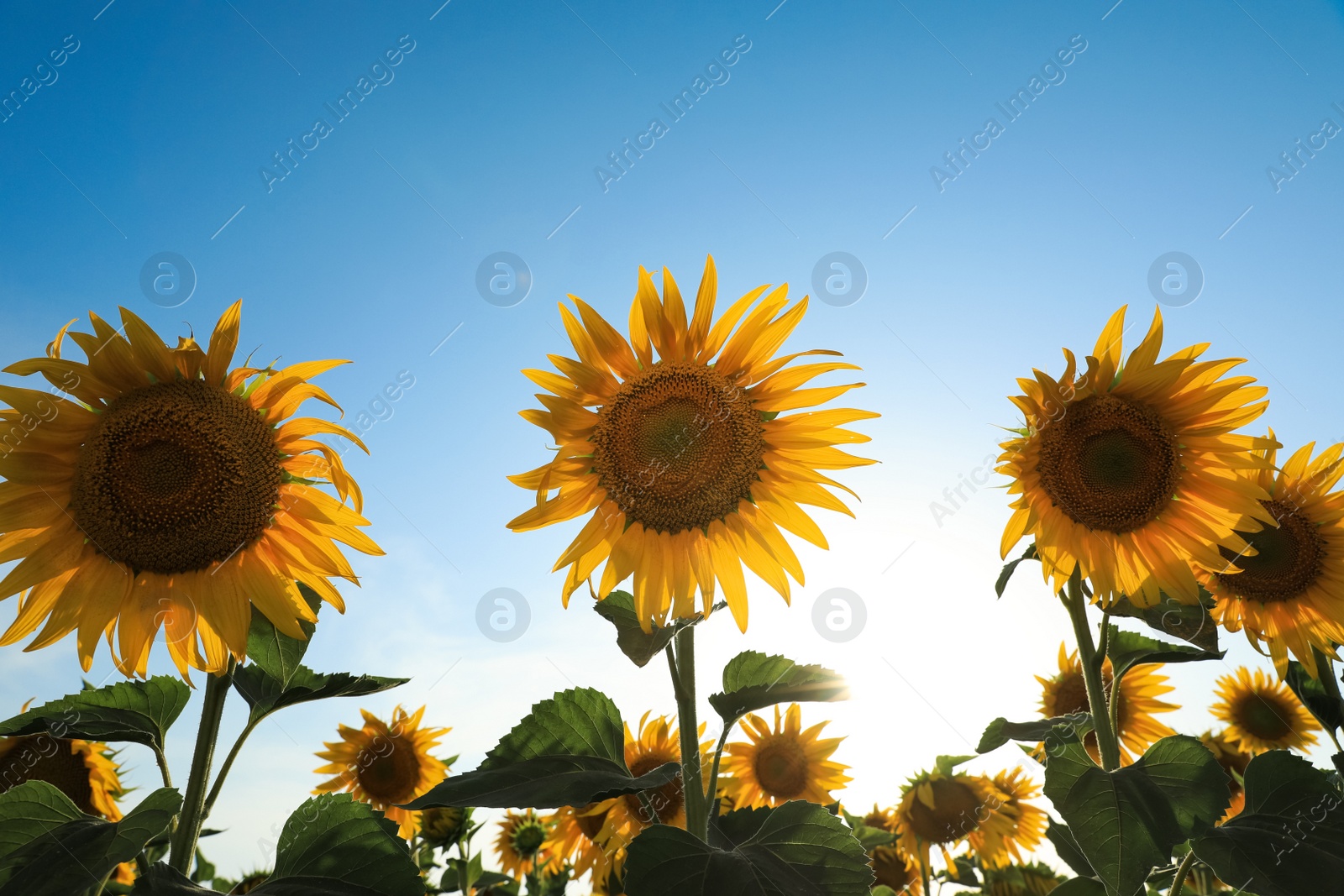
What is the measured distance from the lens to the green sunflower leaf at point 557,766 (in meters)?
2.31

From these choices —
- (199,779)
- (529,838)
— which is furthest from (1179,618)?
(529,838)

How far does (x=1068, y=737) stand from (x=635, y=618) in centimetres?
187

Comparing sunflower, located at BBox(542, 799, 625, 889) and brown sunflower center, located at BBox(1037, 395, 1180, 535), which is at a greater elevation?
brown sunflower center, located at BBox(1037, 395, 1180, 535)

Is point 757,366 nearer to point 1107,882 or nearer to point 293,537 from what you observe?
point 293,537

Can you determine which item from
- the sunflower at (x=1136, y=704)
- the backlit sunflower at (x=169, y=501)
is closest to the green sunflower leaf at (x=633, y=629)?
the backlit sunflower at (x=169, y=501)

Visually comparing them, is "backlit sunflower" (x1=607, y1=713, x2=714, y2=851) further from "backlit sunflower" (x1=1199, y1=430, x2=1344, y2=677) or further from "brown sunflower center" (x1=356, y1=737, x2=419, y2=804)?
"backlit sunflower" (x1=1199, y1=430, x2=1344, y2=677)

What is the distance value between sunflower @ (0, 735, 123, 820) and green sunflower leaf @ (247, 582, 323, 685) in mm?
2269

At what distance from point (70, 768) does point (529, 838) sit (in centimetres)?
374

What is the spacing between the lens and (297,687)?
2.94 m

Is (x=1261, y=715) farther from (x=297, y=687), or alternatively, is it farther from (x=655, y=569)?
(x=297, y=687)

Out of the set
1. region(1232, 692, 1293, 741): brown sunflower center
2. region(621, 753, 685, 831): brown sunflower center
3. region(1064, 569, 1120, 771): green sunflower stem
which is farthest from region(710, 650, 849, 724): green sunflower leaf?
region(1232, 692, 1293, 741): brown sunflower center

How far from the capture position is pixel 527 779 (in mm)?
2529

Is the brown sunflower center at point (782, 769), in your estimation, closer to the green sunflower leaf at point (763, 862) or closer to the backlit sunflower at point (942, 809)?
A: the backlit sunflower at point (942, 809)

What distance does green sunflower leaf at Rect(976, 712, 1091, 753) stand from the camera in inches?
129
